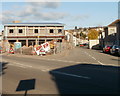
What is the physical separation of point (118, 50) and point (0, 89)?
19.3m

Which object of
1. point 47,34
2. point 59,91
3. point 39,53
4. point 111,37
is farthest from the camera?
point 47,34

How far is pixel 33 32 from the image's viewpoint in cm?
5194

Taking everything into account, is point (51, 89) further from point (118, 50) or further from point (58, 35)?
point (58, 35)

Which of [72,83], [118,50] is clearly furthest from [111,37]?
[72,83]

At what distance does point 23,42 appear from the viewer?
174 feet

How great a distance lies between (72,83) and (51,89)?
1.24 m

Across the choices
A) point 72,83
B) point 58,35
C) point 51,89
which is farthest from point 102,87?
point 58,35

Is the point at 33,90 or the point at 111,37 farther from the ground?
the point at 111,37

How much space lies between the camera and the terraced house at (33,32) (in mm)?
51125

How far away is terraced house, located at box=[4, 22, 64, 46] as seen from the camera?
168ft

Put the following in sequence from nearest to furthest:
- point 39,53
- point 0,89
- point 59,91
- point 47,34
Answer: point 59,91, point 0,89, point 39,53, point 47,34

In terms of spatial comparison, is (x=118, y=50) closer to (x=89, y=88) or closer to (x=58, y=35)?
(x=89, y=88)

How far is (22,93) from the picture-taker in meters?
6.68

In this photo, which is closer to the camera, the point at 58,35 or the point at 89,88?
the point at 89,88
